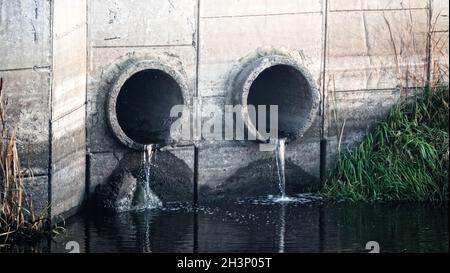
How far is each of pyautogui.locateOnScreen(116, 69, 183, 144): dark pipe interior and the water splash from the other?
1.07 m

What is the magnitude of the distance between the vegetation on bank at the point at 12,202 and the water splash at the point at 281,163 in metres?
2.64

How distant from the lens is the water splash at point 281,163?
43.6 ft

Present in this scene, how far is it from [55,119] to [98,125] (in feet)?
2.47

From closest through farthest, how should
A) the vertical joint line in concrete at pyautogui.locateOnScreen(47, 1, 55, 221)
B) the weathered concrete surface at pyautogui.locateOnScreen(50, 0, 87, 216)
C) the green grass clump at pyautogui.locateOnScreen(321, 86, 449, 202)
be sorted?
the vertical joint line in concrete at pyautogui.locateOnScreen(47, 1, 55, 221) → the weathered concrete surface at pyautogui.locateOnScreen(50, 0, 87, 216) → the green grass clump at pyautogui.locateOnScreen(321, 86, 449, 202)

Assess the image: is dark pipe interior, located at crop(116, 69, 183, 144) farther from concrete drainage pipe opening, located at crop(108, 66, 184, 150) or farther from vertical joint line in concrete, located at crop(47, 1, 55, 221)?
vertical joint line in concrete, located at crop(47, 1, 55, 221)

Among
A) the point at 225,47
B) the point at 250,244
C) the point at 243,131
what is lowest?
the point at 250,244

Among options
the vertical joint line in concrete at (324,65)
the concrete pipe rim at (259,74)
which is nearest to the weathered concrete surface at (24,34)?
the concrete pipe rim at (259,74)

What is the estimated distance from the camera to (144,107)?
13.4 meters

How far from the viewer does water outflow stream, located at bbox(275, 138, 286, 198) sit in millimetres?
13281

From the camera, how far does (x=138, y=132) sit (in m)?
13.2

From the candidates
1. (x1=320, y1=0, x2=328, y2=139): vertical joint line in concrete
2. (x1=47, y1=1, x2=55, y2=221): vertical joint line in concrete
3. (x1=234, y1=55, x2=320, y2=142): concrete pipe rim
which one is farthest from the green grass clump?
(x1=47, y1=1, x2=55, y2=221): vertical joint line in concrete

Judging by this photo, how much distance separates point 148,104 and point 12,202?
2.42 m

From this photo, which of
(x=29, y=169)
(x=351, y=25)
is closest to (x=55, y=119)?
(x=29, y=169)

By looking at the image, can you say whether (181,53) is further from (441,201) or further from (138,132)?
(441,201)
